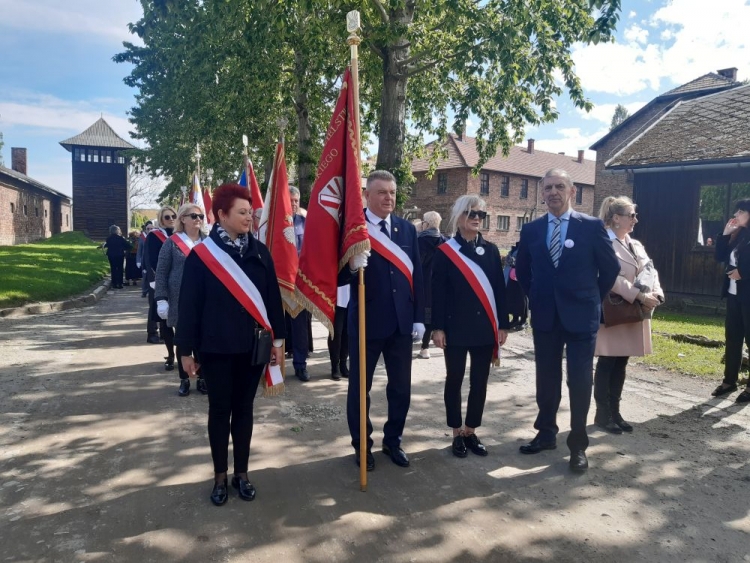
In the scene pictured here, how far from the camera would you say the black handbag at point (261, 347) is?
12.0 ft

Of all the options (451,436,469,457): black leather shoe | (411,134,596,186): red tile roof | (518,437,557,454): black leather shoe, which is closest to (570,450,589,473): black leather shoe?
A: (518,437,557,454): black leather shoe

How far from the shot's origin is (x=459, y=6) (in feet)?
31.8

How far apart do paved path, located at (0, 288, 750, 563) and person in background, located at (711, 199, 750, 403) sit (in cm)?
36

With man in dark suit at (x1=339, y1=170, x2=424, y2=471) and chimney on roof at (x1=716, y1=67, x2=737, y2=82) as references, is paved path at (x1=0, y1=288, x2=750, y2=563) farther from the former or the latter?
chimney on roof at (x1=716, y1=67, x2=737, y2=82)

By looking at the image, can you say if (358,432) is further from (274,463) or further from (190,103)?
(190,103)

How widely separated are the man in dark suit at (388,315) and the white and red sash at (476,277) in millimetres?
354

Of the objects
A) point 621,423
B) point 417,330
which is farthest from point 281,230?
point 621,423

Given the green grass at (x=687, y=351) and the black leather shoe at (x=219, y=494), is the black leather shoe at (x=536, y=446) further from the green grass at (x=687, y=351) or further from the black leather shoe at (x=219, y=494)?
the green grass at (x=687, y=351)

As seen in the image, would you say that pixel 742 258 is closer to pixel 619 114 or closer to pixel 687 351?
pixel 687 351

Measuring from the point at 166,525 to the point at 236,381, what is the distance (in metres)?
0.97

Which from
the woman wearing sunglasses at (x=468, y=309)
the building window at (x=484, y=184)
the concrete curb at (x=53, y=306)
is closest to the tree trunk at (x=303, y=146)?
the concrete curb at (x=53, y=306)


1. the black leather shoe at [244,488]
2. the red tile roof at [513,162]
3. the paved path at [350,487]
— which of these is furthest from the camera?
the red tile roof at [513,162]

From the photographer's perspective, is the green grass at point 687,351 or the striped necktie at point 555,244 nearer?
the striped necktie at point 555,244

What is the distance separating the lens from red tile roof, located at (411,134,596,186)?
46.7 metres
